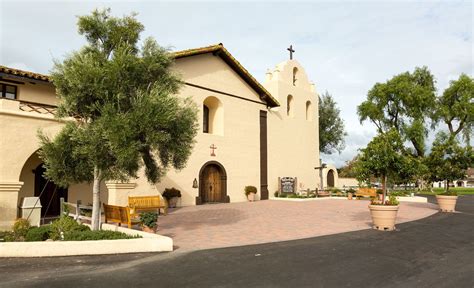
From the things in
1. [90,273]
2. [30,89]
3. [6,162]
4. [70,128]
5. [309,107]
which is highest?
[309,107]

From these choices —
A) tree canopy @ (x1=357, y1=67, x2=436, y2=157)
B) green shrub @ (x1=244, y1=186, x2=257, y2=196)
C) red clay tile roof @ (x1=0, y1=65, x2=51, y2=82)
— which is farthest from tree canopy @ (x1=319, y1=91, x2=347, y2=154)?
red clay tile roof @ (x1=0, y1=65, x2=51, y2=82)

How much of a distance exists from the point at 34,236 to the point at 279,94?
2152 cm

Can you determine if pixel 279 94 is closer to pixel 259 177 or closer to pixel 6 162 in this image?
pixel 259 177

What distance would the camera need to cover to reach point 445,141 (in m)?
18.0

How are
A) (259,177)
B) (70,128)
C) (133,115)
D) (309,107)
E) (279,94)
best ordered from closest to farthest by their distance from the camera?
(133,115)
(70,128)
(259,177)
(279,94)
(309,107)

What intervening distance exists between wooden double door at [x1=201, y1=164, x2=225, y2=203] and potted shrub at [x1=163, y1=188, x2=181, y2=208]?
8.58ft

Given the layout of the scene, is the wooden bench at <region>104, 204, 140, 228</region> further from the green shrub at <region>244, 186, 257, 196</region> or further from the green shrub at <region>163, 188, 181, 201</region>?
the green shrub at <region>244, 186, 257, 196</region>

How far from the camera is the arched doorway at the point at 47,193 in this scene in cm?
1512

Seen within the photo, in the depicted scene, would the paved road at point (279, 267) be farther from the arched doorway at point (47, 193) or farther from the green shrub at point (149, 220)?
the arched doorway at point (47, 193)

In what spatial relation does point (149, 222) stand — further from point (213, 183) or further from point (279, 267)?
point (213, 183)

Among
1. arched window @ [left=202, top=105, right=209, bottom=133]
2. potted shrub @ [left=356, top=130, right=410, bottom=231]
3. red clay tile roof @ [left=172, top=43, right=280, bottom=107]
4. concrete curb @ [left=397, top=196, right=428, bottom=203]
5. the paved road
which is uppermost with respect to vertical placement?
red clay tile roof @ [left=172, top=43, right=280, bottom=107]

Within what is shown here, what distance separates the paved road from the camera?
5.88 metres

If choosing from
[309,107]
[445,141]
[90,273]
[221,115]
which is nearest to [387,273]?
[90,273]

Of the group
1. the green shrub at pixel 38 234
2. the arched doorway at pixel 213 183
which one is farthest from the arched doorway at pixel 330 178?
the green shrub at pixel 38 234
